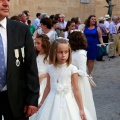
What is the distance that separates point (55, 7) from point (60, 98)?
15841 millimetres

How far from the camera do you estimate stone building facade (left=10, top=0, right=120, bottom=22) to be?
18.9 metres

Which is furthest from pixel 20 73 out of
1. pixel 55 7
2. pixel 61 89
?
pixel 55 7

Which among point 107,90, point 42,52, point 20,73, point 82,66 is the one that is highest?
point 20,73

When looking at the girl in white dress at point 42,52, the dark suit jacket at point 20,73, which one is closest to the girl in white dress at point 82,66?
the girl in white dress at point 42,52

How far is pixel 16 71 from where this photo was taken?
12.4 ft

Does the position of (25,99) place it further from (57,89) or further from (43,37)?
(43,37)

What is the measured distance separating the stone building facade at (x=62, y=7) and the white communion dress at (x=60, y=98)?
13.3m

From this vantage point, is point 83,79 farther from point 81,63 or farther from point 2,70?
point 2,70

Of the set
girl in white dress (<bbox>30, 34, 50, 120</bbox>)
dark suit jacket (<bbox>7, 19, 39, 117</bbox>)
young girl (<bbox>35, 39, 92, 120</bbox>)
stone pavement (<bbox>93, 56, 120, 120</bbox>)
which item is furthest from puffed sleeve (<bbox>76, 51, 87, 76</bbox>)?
dark suit jacket (<bbox>7, 19, 39, 117</bbox>)

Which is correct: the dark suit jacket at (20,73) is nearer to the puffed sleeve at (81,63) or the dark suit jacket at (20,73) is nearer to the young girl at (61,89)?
the young girl at (61,89)

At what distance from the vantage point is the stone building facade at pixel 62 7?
1891 cm

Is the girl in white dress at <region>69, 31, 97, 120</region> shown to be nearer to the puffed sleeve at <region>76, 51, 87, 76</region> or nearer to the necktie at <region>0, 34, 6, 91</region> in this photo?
the puffed sleeve at <region>76, 51, 87, 76</region>

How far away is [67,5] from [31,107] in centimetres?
1835

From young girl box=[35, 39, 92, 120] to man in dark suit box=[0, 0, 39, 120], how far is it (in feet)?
4.74
